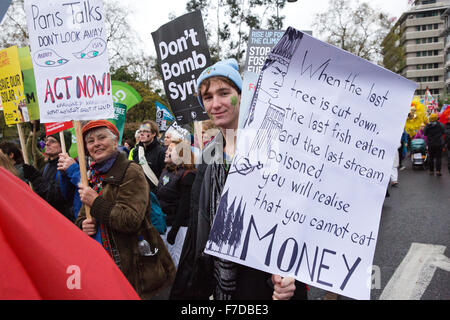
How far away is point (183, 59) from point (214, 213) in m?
2.30

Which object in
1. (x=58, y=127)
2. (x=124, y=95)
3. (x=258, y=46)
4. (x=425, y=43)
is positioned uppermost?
(x=425, y=43)

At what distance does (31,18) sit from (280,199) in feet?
7.19

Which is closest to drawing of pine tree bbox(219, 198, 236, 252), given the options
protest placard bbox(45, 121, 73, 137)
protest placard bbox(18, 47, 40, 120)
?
protest placard bbox(45, 121, 73, 137)

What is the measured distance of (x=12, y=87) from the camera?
3.71 m

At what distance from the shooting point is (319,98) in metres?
1.37

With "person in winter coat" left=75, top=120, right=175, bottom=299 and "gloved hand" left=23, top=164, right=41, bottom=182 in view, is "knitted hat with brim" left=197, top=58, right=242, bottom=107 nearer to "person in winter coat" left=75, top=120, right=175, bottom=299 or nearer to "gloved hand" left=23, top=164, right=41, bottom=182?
"person in winter coat" left=75, top=120, right=175, bottom=299

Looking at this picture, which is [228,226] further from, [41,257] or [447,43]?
[447,43]

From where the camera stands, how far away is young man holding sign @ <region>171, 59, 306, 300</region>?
5.06ft

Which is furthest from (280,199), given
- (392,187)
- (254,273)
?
(392,187)

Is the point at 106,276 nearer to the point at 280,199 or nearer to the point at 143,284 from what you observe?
the point at 280,199

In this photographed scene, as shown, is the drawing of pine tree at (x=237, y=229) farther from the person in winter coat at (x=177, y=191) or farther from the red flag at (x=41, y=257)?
the person in winter coat at (x=177, y=191)

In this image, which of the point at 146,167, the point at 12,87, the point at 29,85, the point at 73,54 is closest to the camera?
the point at 73,54

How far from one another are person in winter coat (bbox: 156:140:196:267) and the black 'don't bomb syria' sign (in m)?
0.41

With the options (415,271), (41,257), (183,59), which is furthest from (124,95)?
(41,257)
